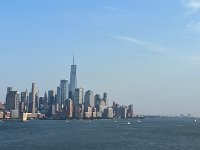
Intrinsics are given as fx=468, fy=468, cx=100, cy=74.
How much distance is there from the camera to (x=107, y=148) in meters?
102

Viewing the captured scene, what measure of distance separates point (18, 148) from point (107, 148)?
1922 centimetres

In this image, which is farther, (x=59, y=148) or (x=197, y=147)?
(x=197, y=147)

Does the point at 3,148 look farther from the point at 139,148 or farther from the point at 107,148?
the point at 139,148

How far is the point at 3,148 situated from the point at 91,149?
64.0 ft

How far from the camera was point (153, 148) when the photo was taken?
10294cm

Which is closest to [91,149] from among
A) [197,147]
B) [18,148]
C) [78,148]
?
[78,148]

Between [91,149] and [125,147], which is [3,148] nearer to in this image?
[91,149]

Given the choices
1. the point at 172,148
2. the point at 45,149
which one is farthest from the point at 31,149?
the point at 172,148

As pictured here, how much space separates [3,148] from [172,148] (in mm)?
37332


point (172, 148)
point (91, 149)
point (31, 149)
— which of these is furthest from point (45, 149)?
point (172, 148)

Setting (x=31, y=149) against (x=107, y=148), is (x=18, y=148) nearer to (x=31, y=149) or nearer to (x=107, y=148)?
(x=31, y=149)

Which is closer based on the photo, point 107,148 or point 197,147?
point 107,148

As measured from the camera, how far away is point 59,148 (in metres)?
100

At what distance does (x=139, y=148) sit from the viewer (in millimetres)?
103125
